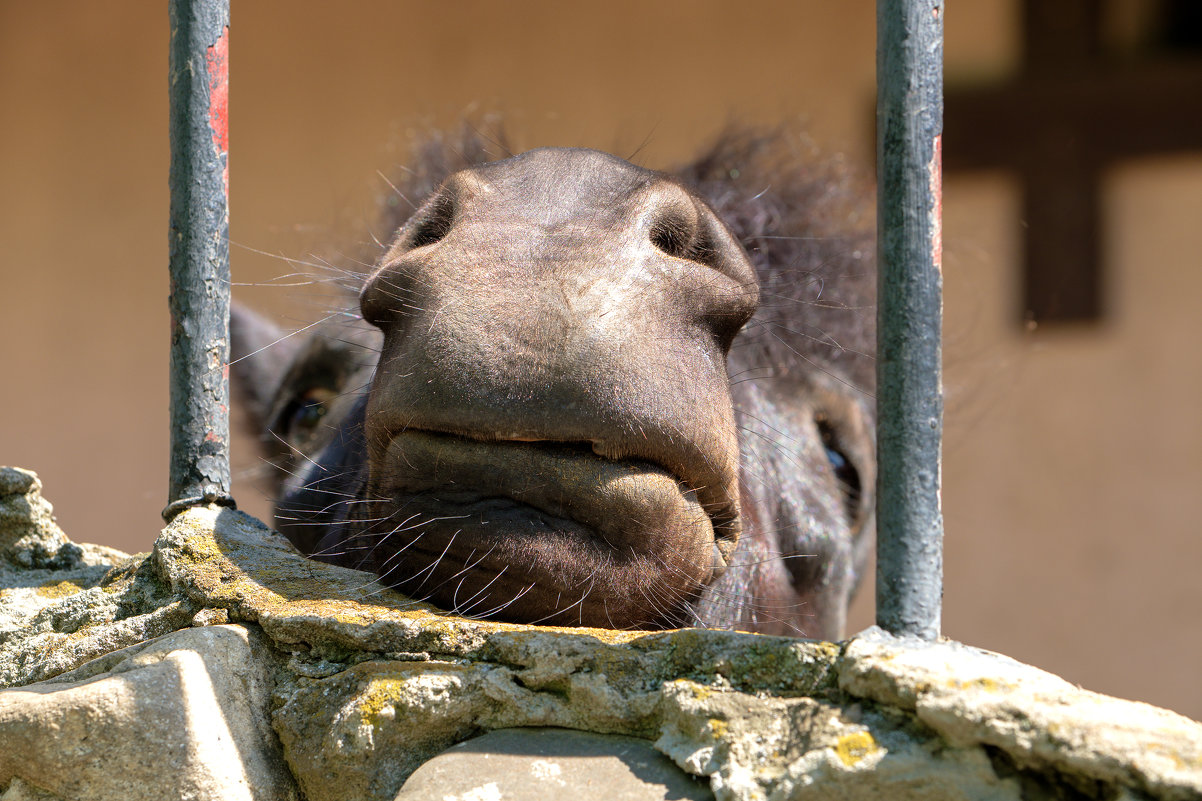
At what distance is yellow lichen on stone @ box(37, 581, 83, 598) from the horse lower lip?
49cm

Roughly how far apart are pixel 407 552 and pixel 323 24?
14.0ft

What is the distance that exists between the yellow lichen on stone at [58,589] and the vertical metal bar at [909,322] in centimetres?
92

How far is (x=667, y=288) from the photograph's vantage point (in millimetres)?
1160

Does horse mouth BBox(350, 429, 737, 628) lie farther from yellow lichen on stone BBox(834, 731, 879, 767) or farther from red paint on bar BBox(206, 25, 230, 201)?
red paint on bar BBox(206, 25, 230, 201)

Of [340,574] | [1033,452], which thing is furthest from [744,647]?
[1033,452]

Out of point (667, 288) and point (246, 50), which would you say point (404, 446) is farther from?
point (246, 50)

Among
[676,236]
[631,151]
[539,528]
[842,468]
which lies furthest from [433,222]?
[631,151]

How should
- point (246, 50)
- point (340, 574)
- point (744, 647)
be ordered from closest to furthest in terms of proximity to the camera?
point (744, 647) → point (340, 574) → point (246, 50)

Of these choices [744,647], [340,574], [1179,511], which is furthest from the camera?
[1179,511]

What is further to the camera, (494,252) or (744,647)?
(494,252)

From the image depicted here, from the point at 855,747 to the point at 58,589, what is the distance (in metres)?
0.96

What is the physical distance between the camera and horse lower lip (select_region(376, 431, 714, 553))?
109cm

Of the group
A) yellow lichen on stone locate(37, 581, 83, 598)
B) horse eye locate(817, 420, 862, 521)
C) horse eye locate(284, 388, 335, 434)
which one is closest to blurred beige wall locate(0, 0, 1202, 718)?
horse eye locate(817, 420, 862, 521)

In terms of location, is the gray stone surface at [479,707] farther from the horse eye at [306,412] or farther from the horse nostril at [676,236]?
the horse eye at [306,412]
